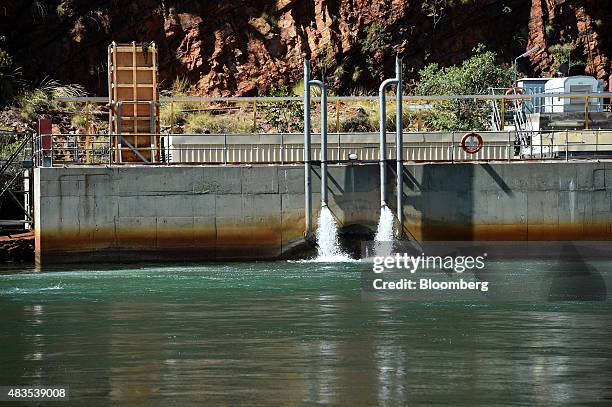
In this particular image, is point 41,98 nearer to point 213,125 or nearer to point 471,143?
point 213,125

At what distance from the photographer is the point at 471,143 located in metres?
36.5

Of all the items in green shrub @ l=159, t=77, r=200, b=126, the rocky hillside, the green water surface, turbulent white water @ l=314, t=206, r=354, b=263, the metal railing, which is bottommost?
the green water surface

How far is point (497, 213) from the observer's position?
1348 inches

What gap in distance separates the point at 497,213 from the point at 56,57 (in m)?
23.0

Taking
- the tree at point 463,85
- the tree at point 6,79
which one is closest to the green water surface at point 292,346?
the tree at point 463,85

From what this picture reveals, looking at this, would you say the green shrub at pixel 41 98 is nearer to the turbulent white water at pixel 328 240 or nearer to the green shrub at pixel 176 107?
the green shrub at pixel 176 107

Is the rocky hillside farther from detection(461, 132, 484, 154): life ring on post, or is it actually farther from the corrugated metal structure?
detection(461, 132, 484, 154): life ring on post

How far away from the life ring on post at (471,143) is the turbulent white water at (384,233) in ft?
11.5

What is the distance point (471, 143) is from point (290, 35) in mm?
17643

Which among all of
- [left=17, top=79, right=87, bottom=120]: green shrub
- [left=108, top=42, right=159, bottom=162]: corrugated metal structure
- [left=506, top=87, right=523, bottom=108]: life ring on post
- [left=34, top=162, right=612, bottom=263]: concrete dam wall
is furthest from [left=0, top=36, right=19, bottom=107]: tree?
[left=506, top=87, right=523, bottom=108]: life ring on post

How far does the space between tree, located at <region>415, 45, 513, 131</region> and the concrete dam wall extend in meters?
9.75

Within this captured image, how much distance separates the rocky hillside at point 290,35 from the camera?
50.6 metres

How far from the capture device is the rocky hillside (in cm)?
5062

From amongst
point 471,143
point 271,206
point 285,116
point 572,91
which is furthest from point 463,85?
point 271,206
